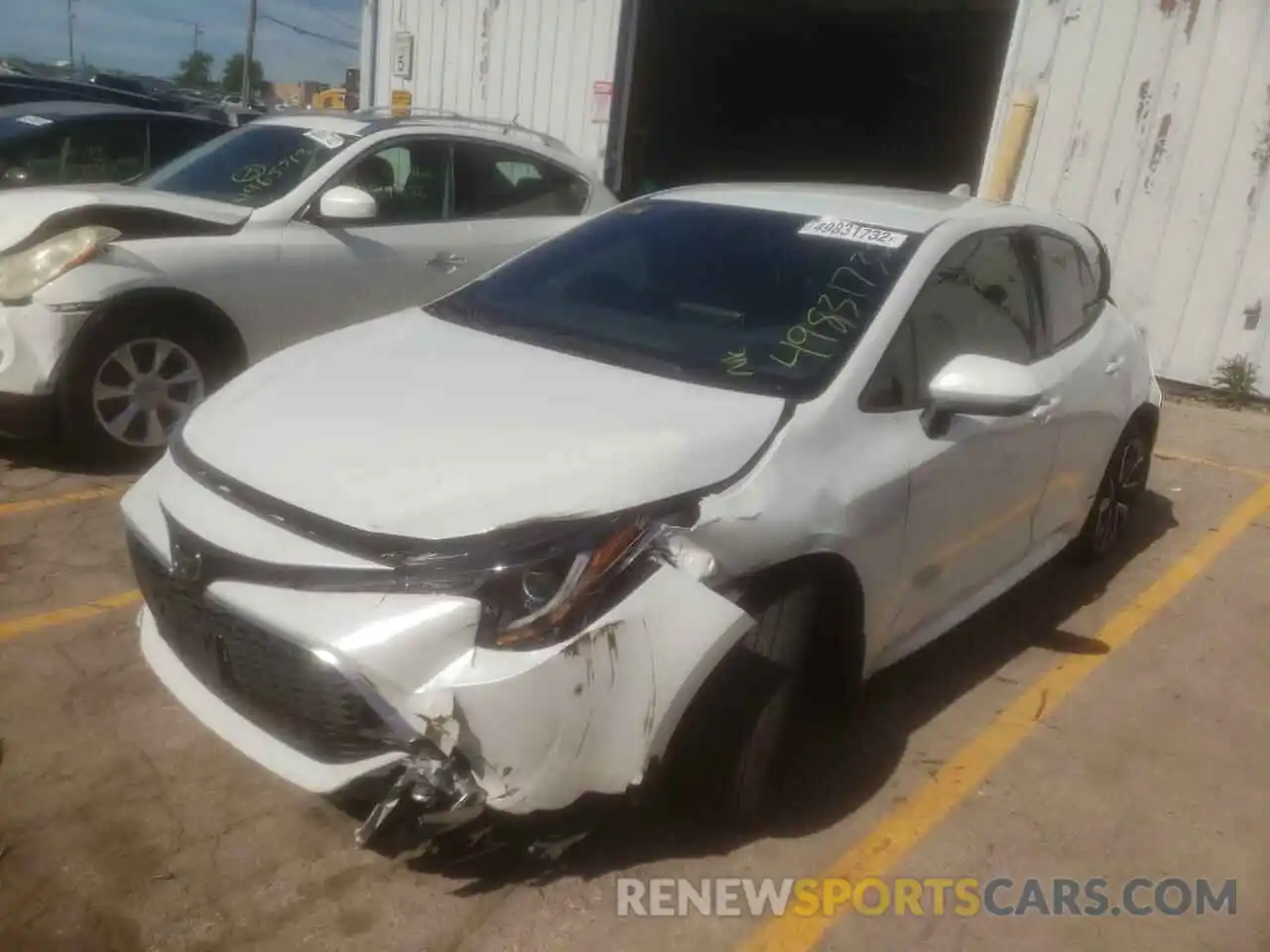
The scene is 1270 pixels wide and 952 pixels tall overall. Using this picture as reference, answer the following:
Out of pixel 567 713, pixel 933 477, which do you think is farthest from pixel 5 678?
pixel 933 477

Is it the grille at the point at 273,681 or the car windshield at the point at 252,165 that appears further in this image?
the car windshield at the point at 252,165

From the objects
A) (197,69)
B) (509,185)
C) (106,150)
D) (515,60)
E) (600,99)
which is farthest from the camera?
(197,69)

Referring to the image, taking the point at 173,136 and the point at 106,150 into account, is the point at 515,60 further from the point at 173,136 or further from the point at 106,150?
the point at 106,150

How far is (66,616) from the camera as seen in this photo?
376cm

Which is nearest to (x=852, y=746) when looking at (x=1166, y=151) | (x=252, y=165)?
(x=252, y=165)

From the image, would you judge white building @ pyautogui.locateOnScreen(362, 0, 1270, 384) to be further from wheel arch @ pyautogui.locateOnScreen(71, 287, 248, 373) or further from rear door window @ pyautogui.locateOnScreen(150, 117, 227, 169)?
wheel arch @ pyautogui.locateOnScreen(71, 287, 248, 373)

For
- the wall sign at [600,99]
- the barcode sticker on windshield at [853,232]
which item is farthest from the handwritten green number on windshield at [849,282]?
the wall sign at [600,99]

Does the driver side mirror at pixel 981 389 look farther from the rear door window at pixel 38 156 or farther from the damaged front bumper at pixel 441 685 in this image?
the rear door window at pixel 38 156

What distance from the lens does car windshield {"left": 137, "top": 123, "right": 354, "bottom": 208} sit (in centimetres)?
566

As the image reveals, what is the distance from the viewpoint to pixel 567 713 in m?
2.36

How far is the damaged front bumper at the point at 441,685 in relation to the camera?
2.31 metres

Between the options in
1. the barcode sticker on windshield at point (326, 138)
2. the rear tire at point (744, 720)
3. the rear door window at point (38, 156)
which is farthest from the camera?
the rear door window at point (38, 156)

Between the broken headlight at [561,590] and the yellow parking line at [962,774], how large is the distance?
90 cm

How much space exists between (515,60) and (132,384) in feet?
25.1
